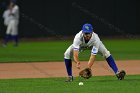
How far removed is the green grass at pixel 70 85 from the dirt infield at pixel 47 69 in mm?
1413

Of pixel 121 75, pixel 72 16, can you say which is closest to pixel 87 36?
pixel 121 75

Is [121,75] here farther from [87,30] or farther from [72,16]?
[72,16]

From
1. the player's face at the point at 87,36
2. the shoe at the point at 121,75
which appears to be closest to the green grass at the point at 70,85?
the shoe at the point at 121,75

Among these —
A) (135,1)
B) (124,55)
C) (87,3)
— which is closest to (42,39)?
(87,3)

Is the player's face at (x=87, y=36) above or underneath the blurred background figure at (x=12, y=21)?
above

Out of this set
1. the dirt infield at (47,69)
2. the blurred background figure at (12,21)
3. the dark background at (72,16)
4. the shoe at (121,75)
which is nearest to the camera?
the shoe at (121,75)

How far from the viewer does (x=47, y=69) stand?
17188mm

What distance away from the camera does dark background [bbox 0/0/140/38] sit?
32375mm

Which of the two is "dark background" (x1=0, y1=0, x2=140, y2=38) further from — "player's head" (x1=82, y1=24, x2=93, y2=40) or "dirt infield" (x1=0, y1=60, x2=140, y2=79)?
"player's head" (x1=82, y1=24, x2=93, y2=40)

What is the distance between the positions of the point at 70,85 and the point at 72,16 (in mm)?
20478

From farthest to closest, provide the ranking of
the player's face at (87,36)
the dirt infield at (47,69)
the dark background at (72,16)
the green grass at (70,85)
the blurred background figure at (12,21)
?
1. the dark background at (72,16)
2. the blurred background figure at (12,21)
3. the dirt infield at (47,69)
4. the player's face at (87,36)
5. the green grass at (70,85)

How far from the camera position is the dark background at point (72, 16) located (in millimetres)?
32375

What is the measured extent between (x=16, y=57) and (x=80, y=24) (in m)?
12.1

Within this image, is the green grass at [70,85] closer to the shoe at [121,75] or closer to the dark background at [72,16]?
the shoe at [121,75]
